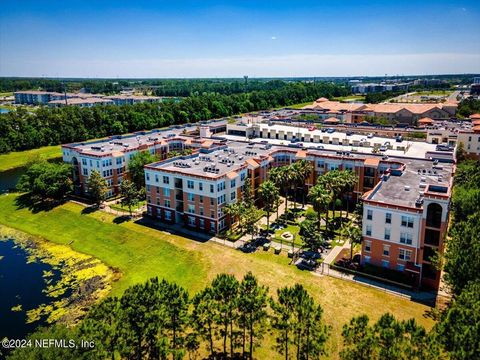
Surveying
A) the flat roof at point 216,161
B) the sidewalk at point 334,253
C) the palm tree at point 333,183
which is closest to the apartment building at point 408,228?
the sidewalk at point 334,253

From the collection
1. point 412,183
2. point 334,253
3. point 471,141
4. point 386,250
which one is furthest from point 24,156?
point 471,141

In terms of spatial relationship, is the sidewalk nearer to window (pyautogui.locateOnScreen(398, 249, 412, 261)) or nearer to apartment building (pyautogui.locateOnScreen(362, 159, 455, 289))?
apartment building (pyautogui.locateOnScreen(362, 159, 455, 289))

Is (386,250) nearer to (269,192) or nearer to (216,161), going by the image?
(269,192)

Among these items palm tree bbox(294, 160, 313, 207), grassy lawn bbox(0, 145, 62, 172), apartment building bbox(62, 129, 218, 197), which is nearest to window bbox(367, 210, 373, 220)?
palm tree bbox(294, 160, 313, 207)

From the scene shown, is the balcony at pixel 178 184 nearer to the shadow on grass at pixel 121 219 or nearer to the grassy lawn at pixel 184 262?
the grassy lawn at pixel 184 262

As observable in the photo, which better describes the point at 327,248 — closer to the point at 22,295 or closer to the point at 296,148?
the point at 296,148

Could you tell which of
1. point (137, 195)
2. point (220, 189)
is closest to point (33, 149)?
point (137, 195)
